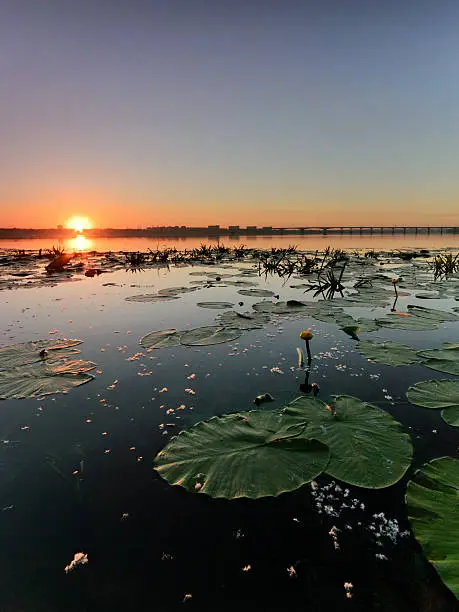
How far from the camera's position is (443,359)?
3.15 m

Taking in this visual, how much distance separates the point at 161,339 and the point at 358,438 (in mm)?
2617

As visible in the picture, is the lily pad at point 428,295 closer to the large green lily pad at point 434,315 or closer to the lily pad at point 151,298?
the large green lily pad at point 434,315

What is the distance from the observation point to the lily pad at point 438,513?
1183mm

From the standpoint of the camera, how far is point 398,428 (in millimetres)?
2061

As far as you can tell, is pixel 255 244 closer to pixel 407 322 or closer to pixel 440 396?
pixel 407 322

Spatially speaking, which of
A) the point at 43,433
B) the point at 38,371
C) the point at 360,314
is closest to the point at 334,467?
the point at 43,433

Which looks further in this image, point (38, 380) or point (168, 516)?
point (38, 380)

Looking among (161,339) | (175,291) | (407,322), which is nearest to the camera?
(161,339)

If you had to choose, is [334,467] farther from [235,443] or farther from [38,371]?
[38,371]

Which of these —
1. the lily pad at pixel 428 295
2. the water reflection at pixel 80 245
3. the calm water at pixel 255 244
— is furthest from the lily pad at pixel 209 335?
the water reflection at pixel 80 245

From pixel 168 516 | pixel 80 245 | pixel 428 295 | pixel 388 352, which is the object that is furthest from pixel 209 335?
pixel 80 245

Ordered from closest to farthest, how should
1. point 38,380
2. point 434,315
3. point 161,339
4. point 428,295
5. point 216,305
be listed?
point 38,380 < point 161,339 < point 434,315 < point 216,305 < point 428,295

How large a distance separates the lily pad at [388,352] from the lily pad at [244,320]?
146 centimetres

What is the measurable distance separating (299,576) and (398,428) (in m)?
1.18
